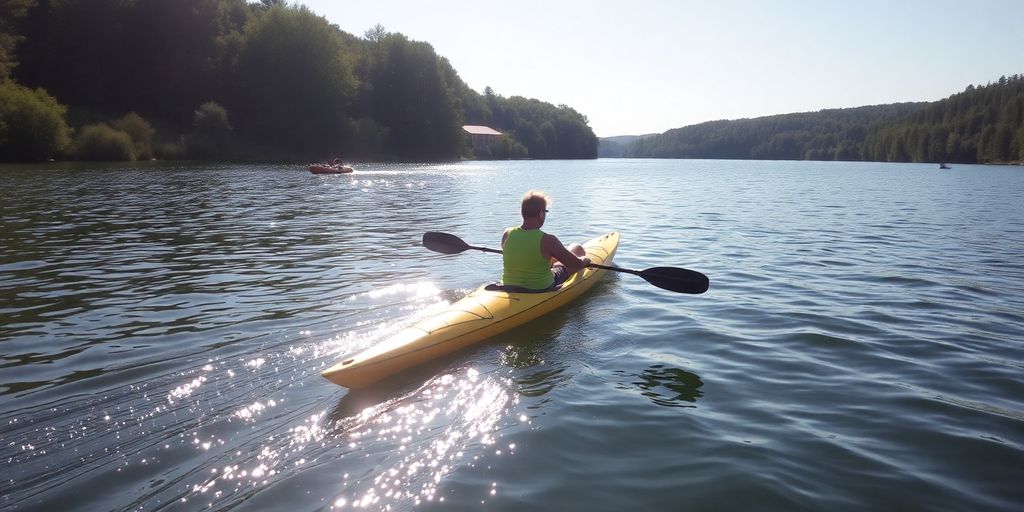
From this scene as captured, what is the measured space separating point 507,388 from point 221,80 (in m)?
62.4

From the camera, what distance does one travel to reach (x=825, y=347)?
252 inches

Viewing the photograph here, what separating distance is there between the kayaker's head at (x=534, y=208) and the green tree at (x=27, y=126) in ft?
134

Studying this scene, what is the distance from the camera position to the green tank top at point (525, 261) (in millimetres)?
7113

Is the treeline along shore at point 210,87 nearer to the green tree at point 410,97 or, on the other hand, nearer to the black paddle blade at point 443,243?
the green tree at point 410,97

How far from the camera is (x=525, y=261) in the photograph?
7332mm

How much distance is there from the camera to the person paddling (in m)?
6.97

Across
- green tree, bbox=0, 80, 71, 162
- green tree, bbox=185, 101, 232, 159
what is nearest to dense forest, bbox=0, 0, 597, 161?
green tree, bbox=185, 101, 232, 159

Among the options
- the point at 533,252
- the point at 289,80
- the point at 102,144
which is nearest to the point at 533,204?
the point at 533,252

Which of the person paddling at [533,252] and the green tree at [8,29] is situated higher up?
the green tree at [8,29]

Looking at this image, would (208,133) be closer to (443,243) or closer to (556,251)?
(443,243)

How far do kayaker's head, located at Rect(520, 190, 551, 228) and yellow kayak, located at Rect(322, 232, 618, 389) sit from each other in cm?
87

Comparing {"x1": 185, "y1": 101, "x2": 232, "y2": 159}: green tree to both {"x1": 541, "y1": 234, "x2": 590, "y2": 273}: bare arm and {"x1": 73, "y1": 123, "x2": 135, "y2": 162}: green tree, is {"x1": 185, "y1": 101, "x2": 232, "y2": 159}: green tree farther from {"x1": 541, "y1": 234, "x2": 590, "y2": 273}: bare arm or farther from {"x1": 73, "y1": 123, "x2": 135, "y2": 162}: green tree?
{"x1": 541, "y1": 234, "x2": 590, "y2": 273}: bare arm

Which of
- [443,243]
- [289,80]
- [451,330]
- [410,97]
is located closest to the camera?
[451,330]

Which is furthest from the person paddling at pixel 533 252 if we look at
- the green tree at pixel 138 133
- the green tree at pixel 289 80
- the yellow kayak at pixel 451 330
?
→ the green tree at pixel 289 80
